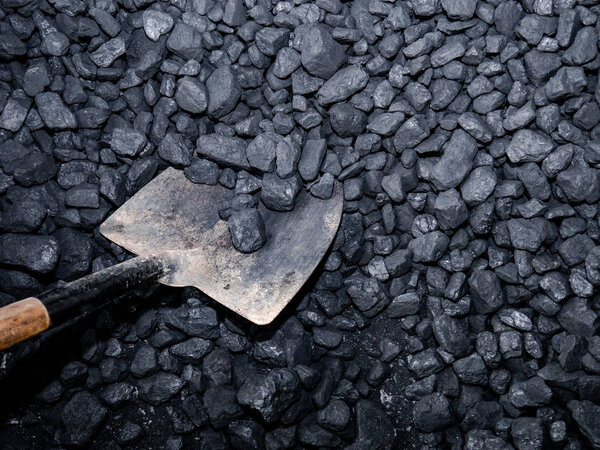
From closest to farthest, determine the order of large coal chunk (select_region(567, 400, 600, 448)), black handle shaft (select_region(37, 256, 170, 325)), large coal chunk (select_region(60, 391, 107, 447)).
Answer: black handle shaft (select_region(37, 256, 170, 325)), large coal chunk (select_region(567, 400, 600, 448)), large coal chunk (select_region(60, 391, 107, 447))

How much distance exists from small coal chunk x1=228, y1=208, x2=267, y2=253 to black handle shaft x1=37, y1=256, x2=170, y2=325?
294 millimetres

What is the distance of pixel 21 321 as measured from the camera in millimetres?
1624

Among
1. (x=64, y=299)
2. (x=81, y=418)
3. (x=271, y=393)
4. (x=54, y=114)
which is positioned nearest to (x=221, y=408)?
(x=271, y=393)

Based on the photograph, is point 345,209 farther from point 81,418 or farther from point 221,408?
point 81,418

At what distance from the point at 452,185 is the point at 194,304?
3.82 feet

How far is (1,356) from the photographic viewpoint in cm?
219

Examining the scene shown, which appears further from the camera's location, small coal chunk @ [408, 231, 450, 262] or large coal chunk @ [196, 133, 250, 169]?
large coal chunk @ [196, 133, 250, 169]

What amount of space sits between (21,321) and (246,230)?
922mm

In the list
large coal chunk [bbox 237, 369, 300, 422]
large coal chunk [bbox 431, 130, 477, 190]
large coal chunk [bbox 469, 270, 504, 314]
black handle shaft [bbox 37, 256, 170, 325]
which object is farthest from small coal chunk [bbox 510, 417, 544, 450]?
black handle shaft [bbox 37, 256, 170, 325]

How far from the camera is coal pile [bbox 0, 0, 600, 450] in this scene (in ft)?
7.34

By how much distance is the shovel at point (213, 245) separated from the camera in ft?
7.26

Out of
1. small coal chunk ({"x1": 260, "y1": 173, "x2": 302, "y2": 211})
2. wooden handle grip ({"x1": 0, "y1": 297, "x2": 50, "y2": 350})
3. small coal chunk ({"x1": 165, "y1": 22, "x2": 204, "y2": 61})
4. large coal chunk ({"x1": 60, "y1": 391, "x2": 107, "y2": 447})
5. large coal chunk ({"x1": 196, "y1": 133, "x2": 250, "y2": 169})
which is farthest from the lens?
small coal chunk ({"x1": 165, "y1": 22, "x2": 204, "y2": 61})

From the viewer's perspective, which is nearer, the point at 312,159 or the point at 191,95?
the point at 312,159

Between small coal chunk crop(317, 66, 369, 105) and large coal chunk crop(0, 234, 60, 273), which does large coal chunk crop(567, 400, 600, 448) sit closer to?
small coal chunk crop(317, 66, 369, 105)
